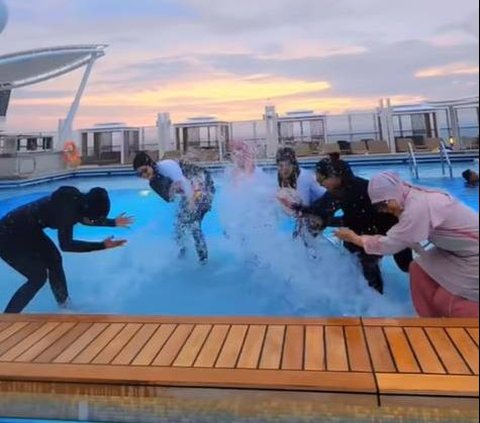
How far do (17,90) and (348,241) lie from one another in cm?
211

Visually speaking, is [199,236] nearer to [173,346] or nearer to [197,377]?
[173,346]

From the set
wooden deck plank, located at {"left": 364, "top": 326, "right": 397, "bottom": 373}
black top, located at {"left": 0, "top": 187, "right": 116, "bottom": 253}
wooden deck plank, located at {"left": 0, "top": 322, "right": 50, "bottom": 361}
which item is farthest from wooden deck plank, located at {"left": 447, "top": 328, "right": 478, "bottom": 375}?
wooden deck plank, located at {"left": 0, "top": 322, "right": 50, "bottom": 361}

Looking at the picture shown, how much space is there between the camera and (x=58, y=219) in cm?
293

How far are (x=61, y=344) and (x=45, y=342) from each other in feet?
A: 0.32

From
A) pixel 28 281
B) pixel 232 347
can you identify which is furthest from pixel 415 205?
pixel 28 281

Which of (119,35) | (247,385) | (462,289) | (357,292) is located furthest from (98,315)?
(462,289)

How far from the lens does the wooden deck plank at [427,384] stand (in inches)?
72.7

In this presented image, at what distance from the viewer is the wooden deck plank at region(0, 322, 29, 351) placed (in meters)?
2.60

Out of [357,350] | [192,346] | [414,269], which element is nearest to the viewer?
[357,350]

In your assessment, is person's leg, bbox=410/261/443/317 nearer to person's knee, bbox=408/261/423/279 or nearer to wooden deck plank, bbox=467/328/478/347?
person's knee, bbox=408/261/423/279

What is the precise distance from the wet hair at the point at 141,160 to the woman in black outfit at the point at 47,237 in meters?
0.24

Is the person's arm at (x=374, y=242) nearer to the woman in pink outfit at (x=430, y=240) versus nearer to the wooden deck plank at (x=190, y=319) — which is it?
the woman in pink outfit at (x=430, y=240)

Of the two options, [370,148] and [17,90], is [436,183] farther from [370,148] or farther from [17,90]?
[17,90]

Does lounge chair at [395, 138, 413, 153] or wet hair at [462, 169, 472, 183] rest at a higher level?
lounge chair at [395, 138, 413, 153]
